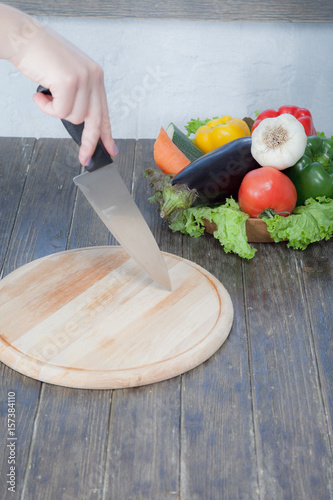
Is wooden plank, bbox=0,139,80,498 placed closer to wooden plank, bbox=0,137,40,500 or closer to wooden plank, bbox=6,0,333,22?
wooden plank, bbox=0,137,40,500

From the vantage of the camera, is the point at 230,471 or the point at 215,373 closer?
the point at 230,471

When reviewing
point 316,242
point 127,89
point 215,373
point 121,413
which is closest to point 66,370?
point 121,413

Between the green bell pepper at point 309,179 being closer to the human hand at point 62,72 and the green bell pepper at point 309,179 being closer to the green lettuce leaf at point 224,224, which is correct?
the green lettuce leaf at point 224,224

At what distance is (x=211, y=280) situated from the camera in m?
1.38

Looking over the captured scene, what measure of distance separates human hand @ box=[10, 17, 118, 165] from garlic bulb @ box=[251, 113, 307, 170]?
1.98 feet

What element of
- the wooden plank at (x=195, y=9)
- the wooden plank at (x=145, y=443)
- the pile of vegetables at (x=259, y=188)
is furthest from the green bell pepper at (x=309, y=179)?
the wooden plank at (x=195, y=9)

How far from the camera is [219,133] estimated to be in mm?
1770

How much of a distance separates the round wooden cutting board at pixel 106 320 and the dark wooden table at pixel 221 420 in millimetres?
36

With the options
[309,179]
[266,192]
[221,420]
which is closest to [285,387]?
[221,420]

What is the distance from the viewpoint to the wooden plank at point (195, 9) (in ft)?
7.05

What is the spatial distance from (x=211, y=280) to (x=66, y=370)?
416 millimetres

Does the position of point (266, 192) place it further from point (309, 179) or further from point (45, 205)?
point (45, 205)

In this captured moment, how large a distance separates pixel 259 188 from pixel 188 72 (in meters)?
0.95

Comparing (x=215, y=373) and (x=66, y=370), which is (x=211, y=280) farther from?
(x=66, y=370)
